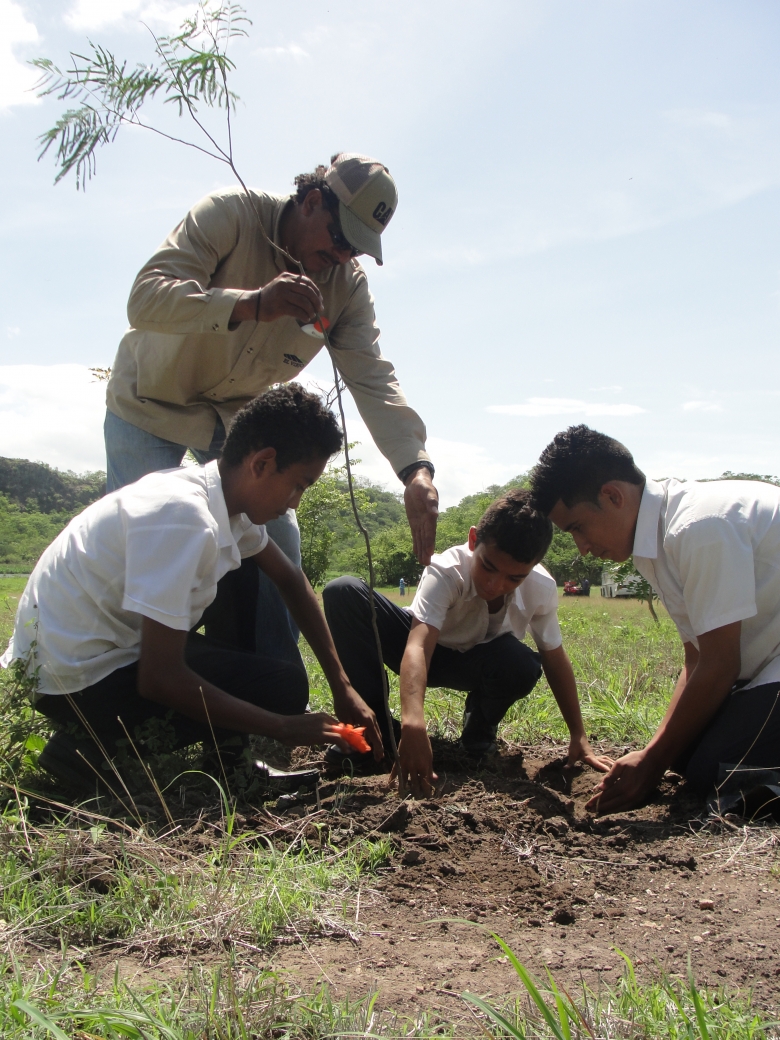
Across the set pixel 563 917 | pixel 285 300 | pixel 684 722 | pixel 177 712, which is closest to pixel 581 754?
pixel 684 722

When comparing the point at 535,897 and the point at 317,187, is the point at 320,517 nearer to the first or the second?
the point at 317,187

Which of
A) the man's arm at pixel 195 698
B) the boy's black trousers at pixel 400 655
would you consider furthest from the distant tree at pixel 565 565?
the man's arm at pixel 195 698

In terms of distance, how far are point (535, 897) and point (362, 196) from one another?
7.78 feet

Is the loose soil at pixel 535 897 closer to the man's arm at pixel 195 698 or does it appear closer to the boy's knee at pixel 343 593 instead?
the man's arm at pixel 195 698

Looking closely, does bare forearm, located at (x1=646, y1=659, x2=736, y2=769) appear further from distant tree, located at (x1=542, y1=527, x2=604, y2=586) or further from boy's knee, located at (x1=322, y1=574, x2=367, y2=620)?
distant tree, located at (x1=542, y1=527, x2=604, y2=586)

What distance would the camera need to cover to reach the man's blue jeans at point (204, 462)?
319 cm

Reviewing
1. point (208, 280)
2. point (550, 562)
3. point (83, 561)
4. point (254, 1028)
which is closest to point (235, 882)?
point (254, 1028)

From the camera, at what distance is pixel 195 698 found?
2359mm

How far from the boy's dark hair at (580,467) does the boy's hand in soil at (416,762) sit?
0.96 m

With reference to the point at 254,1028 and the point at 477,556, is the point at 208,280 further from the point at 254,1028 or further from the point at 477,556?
the point at 254,1028

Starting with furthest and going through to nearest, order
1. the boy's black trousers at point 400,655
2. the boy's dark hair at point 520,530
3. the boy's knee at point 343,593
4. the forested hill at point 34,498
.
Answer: the forested hill at point 34,498, the boy's knee at point 343,593, the boy's black trousers at point 400,655, the boy's dark hair at point 520,530

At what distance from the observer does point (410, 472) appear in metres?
3.25

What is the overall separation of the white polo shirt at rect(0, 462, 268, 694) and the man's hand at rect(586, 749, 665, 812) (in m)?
1.48

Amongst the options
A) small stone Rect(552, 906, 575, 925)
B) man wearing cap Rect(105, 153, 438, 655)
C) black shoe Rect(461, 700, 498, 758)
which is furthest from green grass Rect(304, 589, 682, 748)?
small stone Rect(552, 906, 575, 925)
